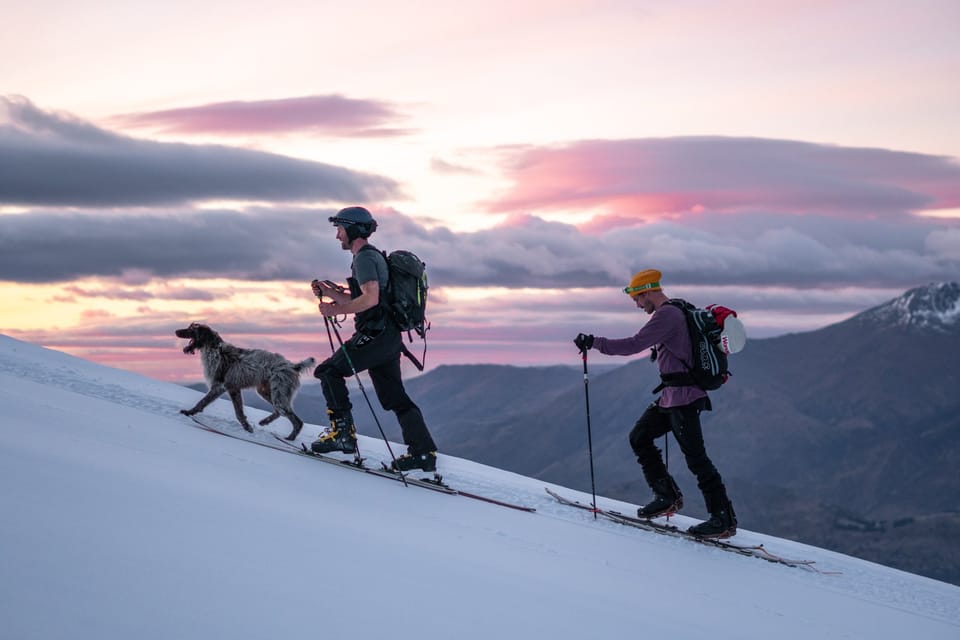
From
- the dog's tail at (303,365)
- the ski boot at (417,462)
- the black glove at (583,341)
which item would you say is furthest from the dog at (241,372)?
the black glove at (583,341)

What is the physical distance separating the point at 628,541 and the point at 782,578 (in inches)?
65.9

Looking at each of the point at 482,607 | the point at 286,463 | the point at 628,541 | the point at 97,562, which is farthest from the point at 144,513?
the point at 628,541

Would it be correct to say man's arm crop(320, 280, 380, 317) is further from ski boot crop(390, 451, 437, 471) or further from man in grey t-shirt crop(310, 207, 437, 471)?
ski boot crop(390, 451, 437, 471)

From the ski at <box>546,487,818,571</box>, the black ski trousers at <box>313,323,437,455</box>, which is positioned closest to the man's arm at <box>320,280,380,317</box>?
the black ski trousers at <box>313,323,437,455</box>

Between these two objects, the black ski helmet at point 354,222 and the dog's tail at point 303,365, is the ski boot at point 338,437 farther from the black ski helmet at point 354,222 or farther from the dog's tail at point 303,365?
the black ski helmet at point 354,222

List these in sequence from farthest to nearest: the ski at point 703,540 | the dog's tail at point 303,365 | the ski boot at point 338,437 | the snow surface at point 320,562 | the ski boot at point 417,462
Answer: the dog's tail at point 303,365 → the ski boot at point 338,437 → the ski boot at point 417,462 → the ski at point 703,540 → the snow surface at point 320,562

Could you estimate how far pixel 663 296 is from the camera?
9.92 metres

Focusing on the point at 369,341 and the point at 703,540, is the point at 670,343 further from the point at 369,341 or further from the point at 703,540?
the point at 369,341

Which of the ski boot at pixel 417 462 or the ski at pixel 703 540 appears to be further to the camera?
the ski boot at pixel 417 462

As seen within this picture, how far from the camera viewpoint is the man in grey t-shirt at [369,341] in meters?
9.90

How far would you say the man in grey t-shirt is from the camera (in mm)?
9898

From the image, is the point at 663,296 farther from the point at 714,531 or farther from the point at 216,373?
the point at 216,373

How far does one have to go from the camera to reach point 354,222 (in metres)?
10.2

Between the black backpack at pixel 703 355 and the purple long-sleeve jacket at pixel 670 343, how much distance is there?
0.19 feet
